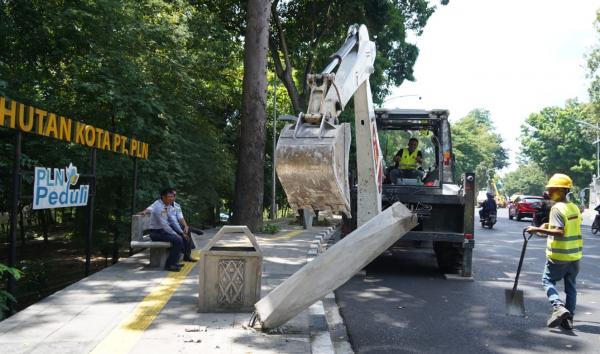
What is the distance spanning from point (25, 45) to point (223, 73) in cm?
747

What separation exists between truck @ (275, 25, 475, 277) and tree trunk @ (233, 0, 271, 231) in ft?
15.8

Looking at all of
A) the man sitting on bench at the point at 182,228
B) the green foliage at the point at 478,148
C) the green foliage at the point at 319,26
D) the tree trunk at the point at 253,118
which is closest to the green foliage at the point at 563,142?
the green foliage at the point at 478,148

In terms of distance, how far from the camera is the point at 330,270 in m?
5.28

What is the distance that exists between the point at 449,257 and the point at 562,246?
379 cm

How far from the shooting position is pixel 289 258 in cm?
1088

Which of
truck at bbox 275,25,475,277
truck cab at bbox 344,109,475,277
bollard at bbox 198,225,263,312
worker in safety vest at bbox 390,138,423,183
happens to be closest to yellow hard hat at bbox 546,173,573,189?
truck at bbox 275,25,475,277

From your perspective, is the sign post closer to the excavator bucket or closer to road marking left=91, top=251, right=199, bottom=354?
road marking left=91, top=251, right=199, bottom=354

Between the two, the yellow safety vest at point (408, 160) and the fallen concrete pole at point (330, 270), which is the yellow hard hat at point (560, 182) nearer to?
the fallen concrete pole at point (330, 270)

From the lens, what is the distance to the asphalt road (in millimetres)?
5535

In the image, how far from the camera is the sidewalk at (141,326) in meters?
4.97

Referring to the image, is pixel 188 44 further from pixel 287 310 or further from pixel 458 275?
pixel 287 310

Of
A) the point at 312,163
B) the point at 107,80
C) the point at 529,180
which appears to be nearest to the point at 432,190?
the point at 312,163

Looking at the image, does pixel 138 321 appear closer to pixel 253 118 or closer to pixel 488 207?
pixel 253 118

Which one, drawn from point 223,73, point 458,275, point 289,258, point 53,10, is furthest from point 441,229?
point 223,73
